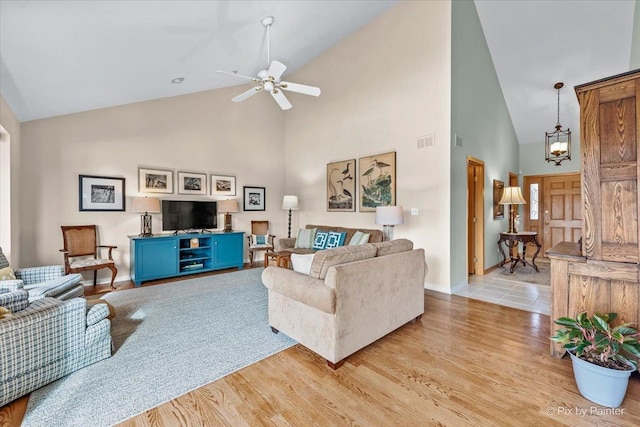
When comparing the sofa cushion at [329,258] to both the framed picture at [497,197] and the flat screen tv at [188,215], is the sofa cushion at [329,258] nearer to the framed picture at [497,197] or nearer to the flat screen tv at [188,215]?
the flat screen tv at [188,215]

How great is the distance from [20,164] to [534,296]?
24.0ft

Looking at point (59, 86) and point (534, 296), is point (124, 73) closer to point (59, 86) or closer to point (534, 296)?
point (59, 86)

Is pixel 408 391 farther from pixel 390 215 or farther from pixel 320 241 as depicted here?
pixel 320 241

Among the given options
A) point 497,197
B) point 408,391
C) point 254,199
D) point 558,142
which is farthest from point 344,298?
point 558,142

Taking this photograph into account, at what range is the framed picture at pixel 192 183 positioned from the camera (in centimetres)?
531

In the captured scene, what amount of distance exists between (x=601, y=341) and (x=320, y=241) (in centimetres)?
398

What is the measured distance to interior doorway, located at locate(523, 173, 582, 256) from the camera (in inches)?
241

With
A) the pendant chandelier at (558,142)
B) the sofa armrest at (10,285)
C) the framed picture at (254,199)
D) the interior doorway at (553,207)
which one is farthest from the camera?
the framed picture at (254,199)

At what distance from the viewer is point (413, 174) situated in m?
4.36

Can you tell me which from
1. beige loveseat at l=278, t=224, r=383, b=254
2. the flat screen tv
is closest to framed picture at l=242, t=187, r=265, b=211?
the flat screen tv

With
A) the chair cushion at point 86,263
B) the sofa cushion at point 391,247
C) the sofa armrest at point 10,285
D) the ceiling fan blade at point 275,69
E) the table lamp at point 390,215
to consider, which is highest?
the ceiling fan blade at point 275,69

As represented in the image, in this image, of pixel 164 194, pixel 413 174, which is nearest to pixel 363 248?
pixel 413 174

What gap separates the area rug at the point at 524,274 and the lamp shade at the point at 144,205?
5844 millimetres

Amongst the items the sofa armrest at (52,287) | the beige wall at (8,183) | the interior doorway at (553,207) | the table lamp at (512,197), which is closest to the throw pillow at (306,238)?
the sofa armrest at (52,287)
